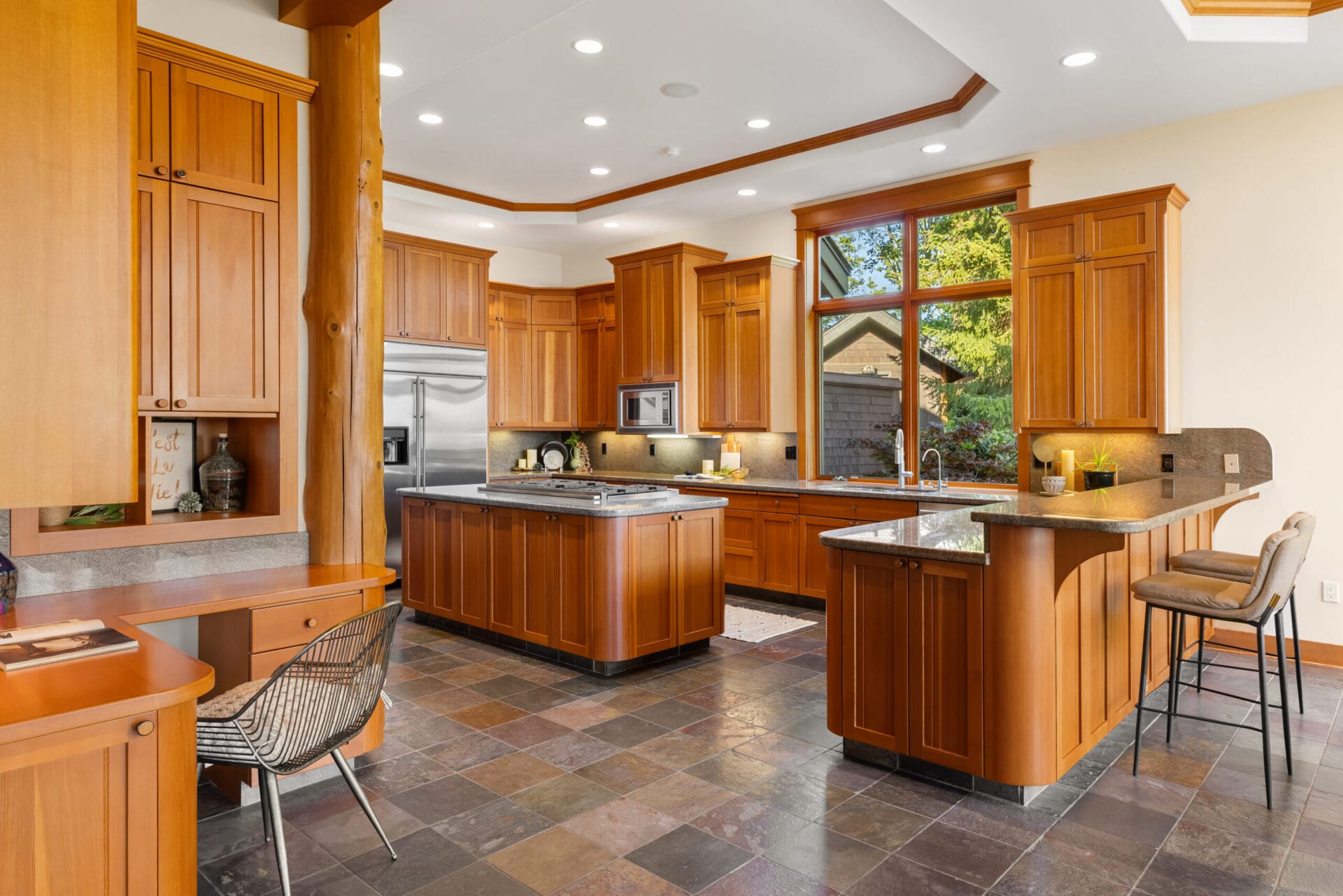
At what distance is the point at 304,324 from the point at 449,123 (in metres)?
2.72

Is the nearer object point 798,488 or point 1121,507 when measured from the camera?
point 1121,507

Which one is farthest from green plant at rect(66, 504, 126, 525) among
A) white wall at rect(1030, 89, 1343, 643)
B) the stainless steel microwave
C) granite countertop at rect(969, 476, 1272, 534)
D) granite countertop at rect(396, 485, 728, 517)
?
white wall at rect(1030, 89, 1343, 643)

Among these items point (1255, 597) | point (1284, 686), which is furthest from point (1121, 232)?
point (1284, 686)

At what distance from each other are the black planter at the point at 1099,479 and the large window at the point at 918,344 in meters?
0.76

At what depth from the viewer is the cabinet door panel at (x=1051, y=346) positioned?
469 cm

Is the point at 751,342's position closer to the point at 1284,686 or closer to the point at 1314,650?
the point at 1314,650

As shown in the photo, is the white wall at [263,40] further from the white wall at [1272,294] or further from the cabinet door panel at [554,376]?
the cabinet door panel at [554,376]

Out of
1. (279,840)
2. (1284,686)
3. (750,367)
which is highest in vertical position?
(750,367)

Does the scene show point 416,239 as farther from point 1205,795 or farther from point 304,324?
point 1205,795

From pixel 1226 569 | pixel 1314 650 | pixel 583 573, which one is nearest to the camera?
pixel 1226 569

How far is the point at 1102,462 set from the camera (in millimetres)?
4832

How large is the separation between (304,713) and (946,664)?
2.05m

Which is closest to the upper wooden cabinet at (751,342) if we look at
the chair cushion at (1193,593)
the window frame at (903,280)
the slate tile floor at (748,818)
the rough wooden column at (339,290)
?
the window frame at (903,280)

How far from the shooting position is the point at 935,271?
5945 millimetres
